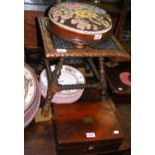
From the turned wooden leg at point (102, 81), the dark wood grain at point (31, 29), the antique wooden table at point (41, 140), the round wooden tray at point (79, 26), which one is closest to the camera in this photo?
the round wooden tray at point (79, 26)

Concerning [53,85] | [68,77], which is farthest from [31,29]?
[53,85]

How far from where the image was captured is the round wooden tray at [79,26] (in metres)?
1.00

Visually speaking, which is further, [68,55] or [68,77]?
[68,77]

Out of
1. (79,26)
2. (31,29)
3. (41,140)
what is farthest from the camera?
(31,29)

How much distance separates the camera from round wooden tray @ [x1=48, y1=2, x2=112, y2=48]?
1.00 m

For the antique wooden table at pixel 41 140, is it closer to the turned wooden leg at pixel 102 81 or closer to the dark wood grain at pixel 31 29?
the turned wooden leg at pixel 102 81

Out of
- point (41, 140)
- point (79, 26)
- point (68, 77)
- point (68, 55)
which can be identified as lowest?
point (41, 140)

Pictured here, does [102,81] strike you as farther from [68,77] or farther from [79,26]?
[79,26]

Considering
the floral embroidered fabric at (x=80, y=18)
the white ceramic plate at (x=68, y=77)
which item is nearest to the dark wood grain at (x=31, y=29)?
the white ceramic plate at (x=68, y=77)

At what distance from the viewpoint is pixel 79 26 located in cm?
100
